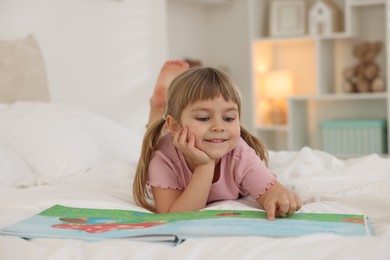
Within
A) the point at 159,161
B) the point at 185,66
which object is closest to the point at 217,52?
the point at 185,66

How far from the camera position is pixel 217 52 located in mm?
4504

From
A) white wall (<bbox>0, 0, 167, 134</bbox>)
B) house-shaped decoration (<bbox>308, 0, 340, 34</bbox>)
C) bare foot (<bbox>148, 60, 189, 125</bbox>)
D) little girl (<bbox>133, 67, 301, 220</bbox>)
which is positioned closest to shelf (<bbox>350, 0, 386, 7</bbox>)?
house-shaped decoration (<bbox>308, 0, 340, 34</bbox>)

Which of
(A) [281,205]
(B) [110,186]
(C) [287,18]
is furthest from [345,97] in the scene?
(A) [281,205]

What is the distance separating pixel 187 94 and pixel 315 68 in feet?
9.80

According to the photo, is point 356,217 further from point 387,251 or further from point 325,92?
point 325,92

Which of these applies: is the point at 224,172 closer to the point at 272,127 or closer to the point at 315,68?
the point at 272,127

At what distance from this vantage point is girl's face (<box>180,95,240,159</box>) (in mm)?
1403

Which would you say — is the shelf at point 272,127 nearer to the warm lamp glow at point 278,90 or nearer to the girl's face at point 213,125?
the warm lamp glow at point 278,90

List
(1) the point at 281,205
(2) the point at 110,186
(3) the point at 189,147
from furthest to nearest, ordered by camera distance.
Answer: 1. (2) the point at 110,186
2. (3) the point at 189,147
3. (1) the point at 281,205

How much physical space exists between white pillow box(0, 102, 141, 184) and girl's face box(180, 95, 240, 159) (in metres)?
0.59

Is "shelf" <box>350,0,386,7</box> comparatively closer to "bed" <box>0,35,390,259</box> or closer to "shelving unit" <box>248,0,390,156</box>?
"shelving unit" <box>248,0,390,156</box>

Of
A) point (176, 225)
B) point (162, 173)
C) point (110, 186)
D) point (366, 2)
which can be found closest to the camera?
point (176, 225)

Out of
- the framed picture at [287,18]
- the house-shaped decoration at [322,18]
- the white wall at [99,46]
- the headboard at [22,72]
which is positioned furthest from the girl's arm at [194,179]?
the framed picture at [287,18]

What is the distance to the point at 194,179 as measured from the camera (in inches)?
55.8
